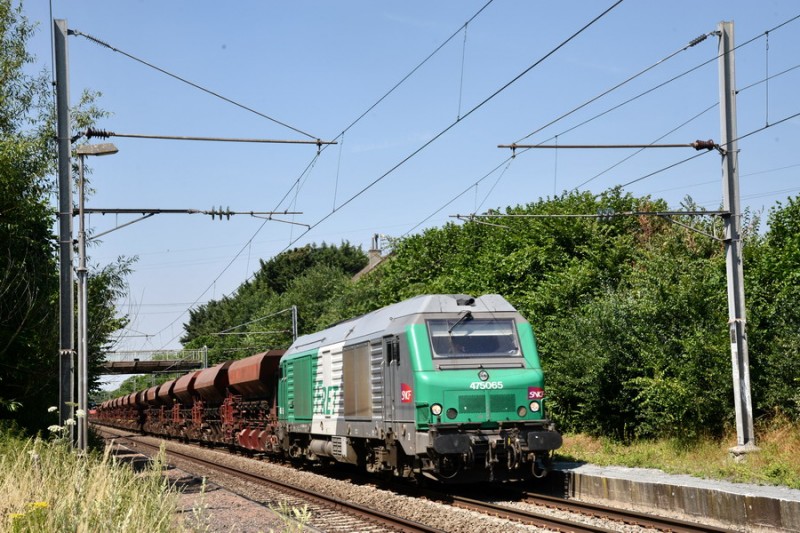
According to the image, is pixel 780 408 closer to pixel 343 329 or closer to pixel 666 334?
pixel 666 334

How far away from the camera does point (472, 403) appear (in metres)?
14.8

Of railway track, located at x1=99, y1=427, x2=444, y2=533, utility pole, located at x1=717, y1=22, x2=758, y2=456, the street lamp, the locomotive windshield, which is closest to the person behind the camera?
railway track, located at x1=99, y1=427, x2=444, y2=533

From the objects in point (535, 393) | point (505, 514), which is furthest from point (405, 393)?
point (505, 514)

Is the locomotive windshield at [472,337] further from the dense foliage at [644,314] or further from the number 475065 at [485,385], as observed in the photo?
the dense foliage at [644,314]

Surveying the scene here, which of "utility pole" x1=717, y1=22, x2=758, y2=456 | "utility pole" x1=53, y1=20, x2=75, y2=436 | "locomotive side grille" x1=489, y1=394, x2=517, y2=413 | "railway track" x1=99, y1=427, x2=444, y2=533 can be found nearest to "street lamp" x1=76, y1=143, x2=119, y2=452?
"utility pole" x1=53, y1=20, x2=75, y2=436

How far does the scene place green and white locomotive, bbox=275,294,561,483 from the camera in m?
14.5

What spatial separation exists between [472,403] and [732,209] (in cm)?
599

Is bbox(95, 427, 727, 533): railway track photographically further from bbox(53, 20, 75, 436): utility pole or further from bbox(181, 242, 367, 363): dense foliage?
bbox(181, 242, 367, 363): dense foliage

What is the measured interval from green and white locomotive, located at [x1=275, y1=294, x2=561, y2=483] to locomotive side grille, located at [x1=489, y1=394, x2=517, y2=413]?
0.05 ft

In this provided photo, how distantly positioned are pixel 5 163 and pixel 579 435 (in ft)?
48.3

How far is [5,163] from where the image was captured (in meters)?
18.2

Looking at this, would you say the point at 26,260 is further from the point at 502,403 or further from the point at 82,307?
the point at 502,403

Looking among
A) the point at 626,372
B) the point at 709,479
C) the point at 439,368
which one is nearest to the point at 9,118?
the point at 439,368

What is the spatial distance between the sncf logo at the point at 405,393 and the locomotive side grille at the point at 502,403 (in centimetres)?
135
